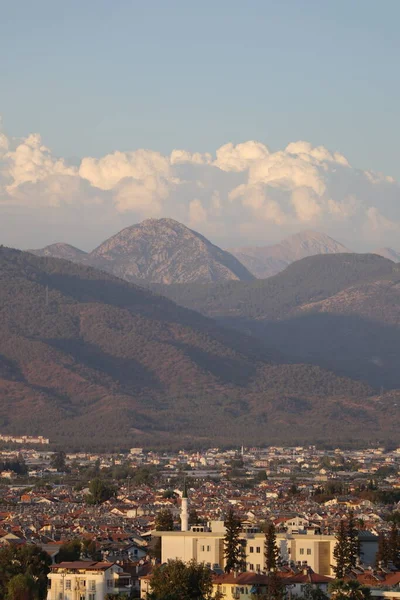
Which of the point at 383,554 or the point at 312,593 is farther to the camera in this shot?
the point at 383,554

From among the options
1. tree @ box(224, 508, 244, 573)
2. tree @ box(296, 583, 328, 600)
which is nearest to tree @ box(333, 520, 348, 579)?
tree @ box(296, 583, 328, 600)

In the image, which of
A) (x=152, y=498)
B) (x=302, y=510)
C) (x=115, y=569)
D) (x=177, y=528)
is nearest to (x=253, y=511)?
(x=302, y=510)

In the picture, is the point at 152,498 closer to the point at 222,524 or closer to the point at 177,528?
the point at 177,528

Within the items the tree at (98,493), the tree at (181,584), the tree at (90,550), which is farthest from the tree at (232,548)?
the tree at (98,493)

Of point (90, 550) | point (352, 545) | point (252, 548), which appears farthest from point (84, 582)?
point (90, 550)

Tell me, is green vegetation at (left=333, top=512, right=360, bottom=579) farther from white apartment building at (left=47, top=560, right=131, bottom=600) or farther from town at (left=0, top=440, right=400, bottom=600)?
white apartment building at (left=47, top=560, right=131, bottom=600)

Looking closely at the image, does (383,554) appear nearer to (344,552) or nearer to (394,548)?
(394,548)
